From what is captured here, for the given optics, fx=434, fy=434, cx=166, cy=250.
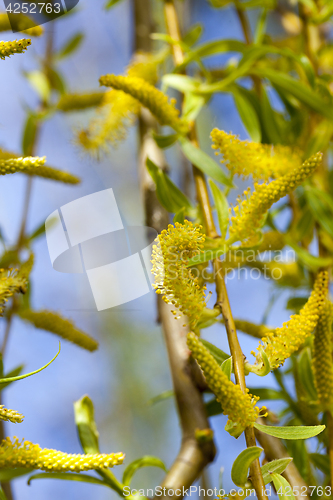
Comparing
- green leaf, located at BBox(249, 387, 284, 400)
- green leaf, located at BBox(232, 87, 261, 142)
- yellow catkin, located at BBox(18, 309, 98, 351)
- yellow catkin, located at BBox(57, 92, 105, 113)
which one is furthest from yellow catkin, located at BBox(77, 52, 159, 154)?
green leaf, located at BBox(249, 387, 284, 400)

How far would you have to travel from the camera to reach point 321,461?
0.39 metres

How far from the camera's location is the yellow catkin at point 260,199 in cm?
29

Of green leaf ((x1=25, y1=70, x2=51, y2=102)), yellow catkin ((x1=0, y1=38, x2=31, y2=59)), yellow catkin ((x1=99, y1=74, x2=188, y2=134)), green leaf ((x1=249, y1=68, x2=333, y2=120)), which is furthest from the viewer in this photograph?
green leaf ((x1=25, y1=70, x2=51, y2=102))

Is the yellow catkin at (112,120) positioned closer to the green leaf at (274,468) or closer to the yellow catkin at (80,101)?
the yellow catkin at (80,101)

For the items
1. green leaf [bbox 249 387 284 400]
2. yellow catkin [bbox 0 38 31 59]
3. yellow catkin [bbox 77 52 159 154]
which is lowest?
green leaf [bbox 249 387 284 400]

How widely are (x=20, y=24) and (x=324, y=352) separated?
0.37m

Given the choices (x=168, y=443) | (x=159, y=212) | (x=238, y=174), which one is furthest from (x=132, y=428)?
(x=238, y=174)

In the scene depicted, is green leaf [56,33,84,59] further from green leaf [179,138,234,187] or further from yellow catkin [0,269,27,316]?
yellow catkin [0,269,27,316]

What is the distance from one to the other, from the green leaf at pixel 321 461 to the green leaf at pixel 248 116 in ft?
1.01

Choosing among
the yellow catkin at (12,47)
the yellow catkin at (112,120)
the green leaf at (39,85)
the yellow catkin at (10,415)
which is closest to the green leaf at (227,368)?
the yellow catkin at (10,415)

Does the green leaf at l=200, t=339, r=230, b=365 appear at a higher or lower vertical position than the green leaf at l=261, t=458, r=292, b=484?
higher

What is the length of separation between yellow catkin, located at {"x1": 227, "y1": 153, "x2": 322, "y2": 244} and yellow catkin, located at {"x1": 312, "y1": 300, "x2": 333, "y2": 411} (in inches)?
3.2

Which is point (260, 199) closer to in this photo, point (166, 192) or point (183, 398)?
point (166, 192)

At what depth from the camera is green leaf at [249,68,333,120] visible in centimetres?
45
